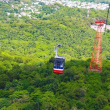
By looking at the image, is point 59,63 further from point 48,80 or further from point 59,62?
point 48,80

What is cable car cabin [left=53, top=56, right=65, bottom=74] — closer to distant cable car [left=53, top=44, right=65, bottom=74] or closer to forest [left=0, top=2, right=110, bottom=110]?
distant cable car [left=53, top=44, right=65, bottom=74]

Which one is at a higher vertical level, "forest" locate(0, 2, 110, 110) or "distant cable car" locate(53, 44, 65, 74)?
"distant cable car" locate(53, 44, 65, 74)

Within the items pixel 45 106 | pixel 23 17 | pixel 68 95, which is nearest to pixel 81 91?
pixel 68 95

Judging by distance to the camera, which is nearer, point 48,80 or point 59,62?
point 59,62

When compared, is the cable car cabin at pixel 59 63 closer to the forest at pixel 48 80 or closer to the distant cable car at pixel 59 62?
the distant cable car at pixel 59 62

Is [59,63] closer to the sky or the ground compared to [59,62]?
closer to the ground

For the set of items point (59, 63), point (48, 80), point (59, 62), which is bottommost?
point (48, 80)

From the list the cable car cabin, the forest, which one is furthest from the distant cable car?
the forest

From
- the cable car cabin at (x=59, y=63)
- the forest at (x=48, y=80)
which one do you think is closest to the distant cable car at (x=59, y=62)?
the cable car cabin at (x=59, y=63)

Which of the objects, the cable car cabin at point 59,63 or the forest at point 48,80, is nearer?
the forest at point 48,80

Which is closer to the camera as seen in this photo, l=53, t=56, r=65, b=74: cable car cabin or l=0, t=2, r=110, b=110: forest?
l=0, t=2, r=110, b=110: forest

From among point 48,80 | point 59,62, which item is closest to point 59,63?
point 59,62
